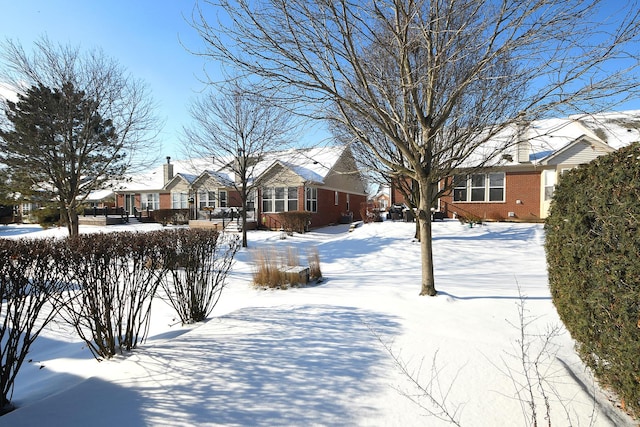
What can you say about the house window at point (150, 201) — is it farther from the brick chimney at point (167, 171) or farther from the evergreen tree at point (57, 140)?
the evergreen tree at point (57, 140)

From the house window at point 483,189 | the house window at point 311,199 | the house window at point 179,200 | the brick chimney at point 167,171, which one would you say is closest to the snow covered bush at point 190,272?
the house window at point 483,189

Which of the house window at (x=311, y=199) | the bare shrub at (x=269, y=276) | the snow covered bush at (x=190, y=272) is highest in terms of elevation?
the house window at (x=311, y=199)

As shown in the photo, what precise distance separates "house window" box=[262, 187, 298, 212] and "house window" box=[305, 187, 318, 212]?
79 centimetres

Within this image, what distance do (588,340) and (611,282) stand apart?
0.76 meters

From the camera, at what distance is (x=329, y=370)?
321cm

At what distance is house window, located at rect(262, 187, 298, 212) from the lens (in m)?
23.5

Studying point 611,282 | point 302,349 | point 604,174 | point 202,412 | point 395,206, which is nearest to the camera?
point 611,282

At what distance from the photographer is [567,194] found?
3199 millimetres

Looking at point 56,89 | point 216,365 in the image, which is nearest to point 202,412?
point 216,365

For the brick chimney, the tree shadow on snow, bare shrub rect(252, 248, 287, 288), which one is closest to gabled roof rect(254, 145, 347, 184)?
the brick chimney

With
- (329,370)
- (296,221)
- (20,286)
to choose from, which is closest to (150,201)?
(296,221)

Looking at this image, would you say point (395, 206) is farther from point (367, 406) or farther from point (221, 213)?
point (367, 406)

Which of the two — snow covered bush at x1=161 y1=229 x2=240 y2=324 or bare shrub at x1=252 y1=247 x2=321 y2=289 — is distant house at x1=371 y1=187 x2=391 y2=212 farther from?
snow covered bush at x1=161 y1=229 x2=240 y2=324

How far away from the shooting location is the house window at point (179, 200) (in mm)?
29109
